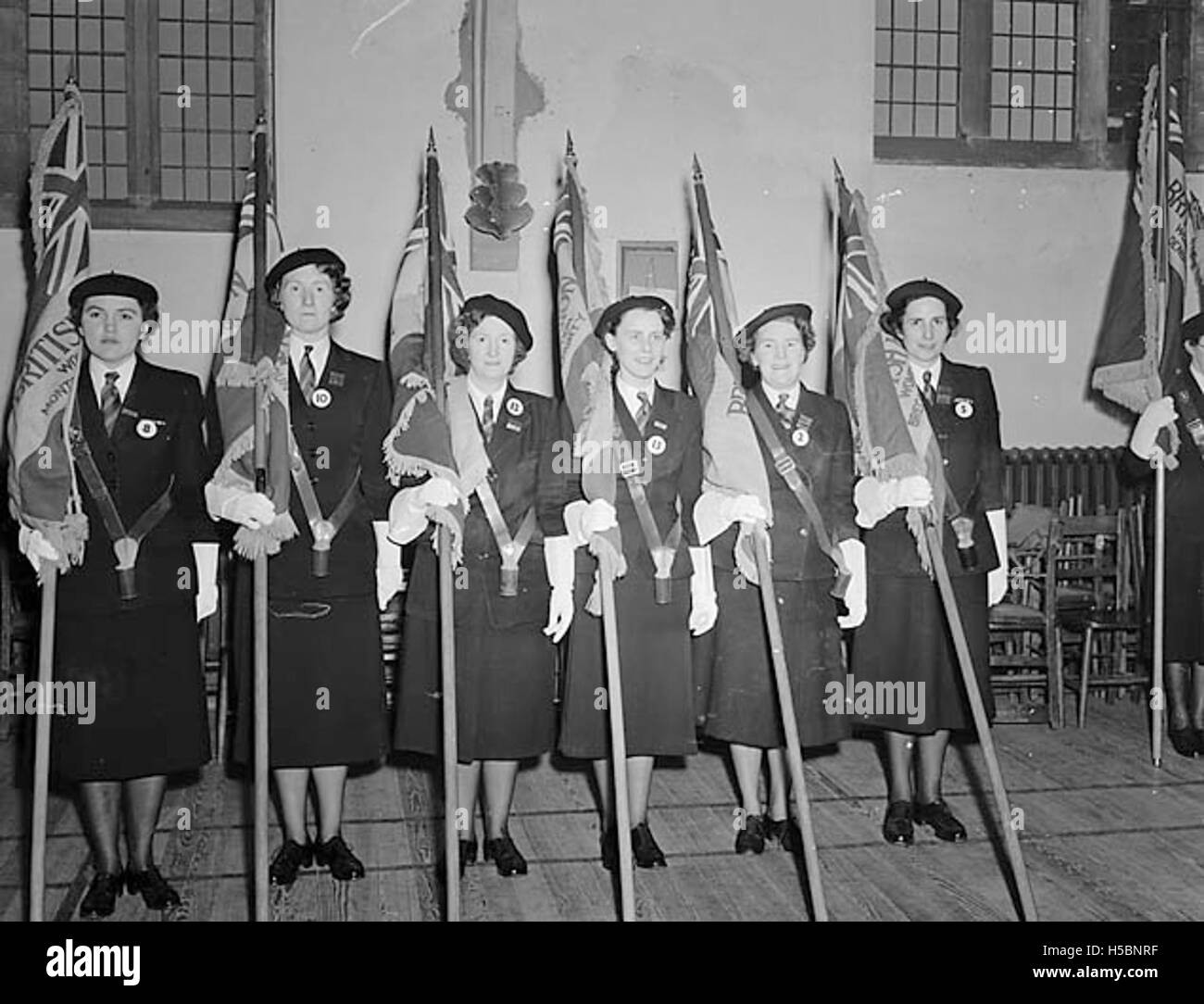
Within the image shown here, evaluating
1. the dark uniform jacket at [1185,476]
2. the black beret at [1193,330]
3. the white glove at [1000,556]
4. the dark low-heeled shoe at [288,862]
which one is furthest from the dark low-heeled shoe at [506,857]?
the black beret at [1193,330]

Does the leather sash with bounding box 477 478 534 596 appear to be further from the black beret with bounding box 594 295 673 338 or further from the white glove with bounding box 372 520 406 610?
the black beret with bounding box 594 295 673 338

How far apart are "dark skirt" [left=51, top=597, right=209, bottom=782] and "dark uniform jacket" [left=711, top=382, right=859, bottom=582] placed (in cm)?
147

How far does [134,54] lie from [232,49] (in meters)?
0.41

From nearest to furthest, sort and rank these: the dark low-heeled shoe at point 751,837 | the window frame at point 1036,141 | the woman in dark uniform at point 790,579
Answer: the woman in dark uniform at point 790,579 → the dark low-heeled shoe at point 751,837 → the window frame at point 1036,141

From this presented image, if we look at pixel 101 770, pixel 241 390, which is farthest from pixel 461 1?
pixel 101 770

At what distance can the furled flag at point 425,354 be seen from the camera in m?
3.57

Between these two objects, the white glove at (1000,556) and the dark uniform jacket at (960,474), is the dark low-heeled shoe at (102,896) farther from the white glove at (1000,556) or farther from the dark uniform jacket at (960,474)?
the white glove at (1000,556)

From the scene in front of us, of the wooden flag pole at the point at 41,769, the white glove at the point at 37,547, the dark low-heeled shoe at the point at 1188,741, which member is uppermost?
the white glove at the point at 37,547

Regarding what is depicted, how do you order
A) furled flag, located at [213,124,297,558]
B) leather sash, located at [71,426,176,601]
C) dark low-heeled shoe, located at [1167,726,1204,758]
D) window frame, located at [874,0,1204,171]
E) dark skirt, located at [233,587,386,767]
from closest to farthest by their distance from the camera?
leather sash, located at [71,426,176,601]
furled flag, located at [213,124,297,558]
dark skirt, located at [233,587,386,767]
dark low-heeled shoe, located at [1167,726,1204,758]
window frame, located at [874,0,1204,171]

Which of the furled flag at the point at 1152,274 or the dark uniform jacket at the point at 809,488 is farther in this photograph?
the furled flag at the point at 1152,274

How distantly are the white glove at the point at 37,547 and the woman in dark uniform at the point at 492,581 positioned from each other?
825mm

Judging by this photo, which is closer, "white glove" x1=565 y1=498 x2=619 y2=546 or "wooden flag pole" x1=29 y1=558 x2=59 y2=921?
"wooden flag pole" x1=29 y1=558 x2=59 y2=921

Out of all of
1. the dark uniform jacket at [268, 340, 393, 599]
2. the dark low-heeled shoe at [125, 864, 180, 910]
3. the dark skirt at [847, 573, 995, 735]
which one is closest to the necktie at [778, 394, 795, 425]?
the dark skirt at [847, 573, 995, 735]

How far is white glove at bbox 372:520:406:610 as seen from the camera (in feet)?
12.2
